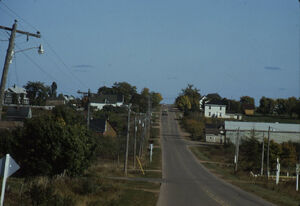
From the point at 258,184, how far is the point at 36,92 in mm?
53852

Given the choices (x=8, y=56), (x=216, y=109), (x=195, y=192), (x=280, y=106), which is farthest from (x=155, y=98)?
(x=8, y=56)

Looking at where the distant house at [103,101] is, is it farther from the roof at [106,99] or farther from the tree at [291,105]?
the tree at [291,105]

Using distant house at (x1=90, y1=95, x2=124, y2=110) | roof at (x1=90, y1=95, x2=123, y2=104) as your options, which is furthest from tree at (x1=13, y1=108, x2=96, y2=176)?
roof at (x1=90, y1=95, x2=123, y2=104)

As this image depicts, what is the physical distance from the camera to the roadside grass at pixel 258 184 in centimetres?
2605

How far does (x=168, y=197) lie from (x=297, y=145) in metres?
53.1

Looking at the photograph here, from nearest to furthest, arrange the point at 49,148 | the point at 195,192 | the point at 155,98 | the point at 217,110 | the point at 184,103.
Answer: the point at 195,192 → the point at 49,148 → the point at 217,110 → the point at 184,103 → the point at 155,98

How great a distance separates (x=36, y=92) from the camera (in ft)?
260

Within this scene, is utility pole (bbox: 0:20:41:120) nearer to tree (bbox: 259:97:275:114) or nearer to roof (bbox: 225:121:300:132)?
roof (bbox: 225:121:300:132)

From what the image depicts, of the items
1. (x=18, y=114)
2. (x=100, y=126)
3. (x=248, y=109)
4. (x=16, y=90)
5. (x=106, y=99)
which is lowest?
(x=100, y=126)

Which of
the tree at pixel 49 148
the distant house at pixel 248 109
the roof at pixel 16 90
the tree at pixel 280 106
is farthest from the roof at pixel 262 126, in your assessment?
the tree at pixel 49 148

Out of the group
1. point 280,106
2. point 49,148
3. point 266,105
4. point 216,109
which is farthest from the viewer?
point 266,105

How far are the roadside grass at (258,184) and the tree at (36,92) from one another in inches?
1188

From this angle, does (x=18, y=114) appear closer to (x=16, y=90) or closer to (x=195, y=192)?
(x=195, y=192)

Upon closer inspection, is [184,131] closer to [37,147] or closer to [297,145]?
[297,145]
